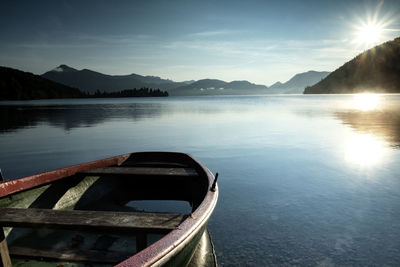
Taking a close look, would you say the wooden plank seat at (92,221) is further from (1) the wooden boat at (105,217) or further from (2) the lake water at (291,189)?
(2) the lake water at (291,189)

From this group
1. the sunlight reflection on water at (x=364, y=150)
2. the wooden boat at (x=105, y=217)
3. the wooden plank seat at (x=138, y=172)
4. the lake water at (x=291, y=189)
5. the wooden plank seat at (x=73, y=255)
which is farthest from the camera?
the sunlight reflection on water at (x=364, y=150)

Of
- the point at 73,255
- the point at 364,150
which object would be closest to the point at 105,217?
the point at 73,255

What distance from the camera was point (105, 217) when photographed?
3.84 meters

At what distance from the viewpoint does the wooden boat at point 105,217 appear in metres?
3.55

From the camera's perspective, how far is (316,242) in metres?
5.58

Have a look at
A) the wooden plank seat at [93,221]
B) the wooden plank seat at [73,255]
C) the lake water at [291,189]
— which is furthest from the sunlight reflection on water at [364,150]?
the wooden plank seat at [73,255]

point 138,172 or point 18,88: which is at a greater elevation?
point 18,88

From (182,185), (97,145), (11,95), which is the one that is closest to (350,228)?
(182,185)

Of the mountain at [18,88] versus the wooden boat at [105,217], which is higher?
the mountain at [18,88]

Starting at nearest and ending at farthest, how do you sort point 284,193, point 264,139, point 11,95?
1. point 284,193
2. point 264,139
3. point 11,95

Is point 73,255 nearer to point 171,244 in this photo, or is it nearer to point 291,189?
point 171,244

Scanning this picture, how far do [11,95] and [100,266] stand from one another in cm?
20633

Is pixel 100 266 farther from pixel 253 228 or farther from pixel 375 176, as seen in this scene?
pixel 375 176

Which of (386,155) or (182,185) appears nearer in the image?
(182,185)
